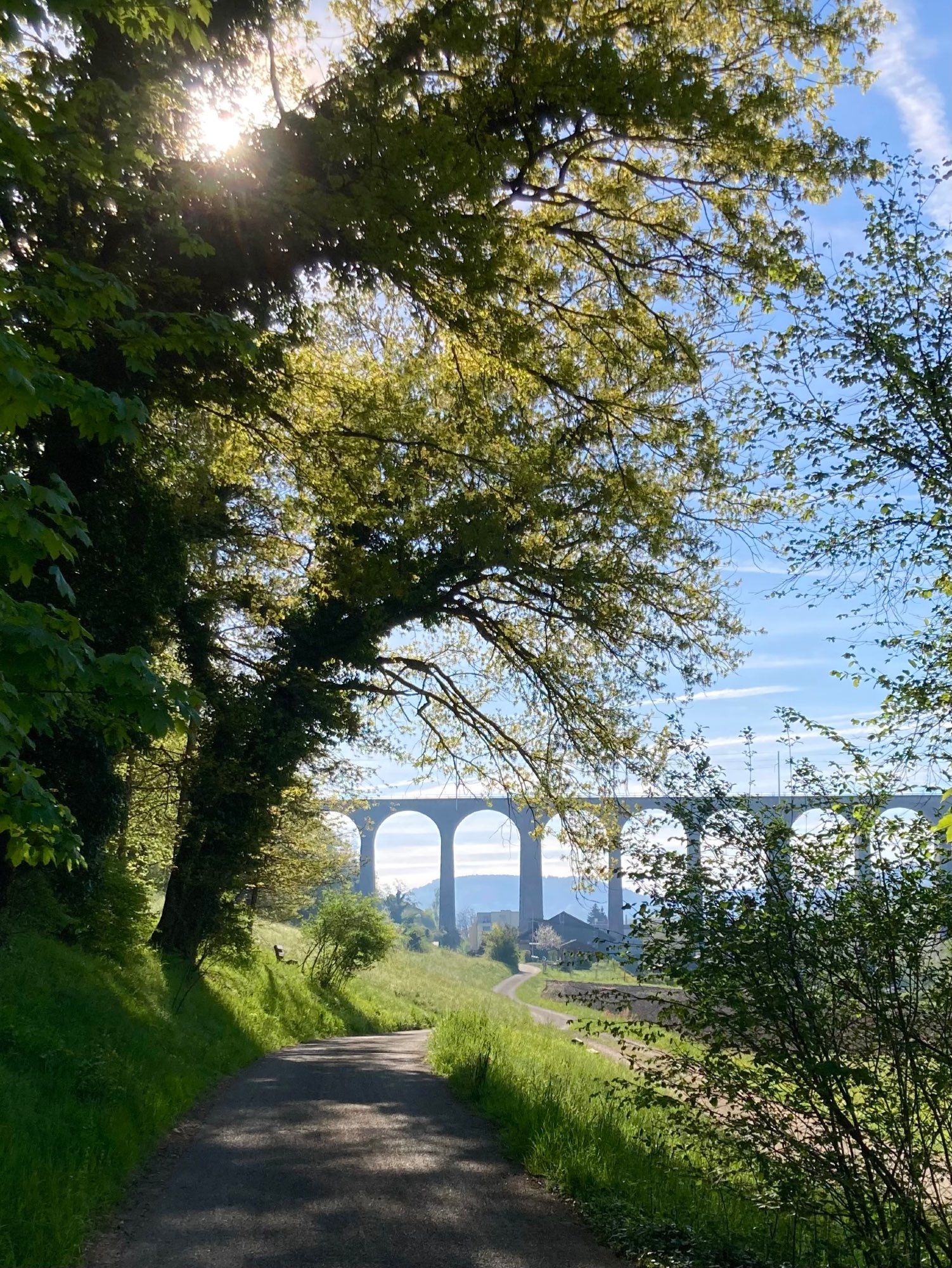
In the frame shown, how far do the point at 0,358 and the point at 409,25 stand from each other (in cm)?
704

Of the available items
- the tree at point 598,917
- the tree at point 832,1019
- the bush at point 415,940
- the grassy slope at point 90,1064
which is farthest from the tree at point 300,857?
the tree at point 598,917

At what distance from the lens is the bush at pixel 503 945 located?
81.1 meters

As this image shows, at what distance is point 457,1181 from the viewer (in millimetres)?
5887

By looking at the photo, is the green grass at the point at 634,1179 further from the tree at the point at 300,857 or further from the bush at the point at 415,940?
the bush at the point at 415,940

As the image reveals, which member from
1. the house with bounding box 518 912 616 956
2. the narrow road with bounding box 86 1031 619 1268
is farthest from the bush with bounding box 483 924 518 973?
the narrow road with bounding box 86 1031 619 1268

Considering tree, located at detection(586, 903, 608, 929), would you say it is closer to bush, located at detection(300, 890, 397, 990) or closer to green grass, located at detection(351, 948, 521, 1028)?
green grass, located at detection(351, 948, 521, 1028)

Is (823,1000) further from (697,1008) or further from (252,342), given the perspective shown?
(252,342)

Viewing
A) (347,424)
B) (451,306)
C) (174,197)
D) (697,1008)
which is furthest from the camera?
(347,424)

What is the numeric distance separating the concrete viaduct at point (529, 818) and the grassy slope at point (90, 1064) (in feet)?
11.5

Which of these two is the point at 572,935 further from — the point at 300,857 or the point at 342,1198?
the point at 342,1198

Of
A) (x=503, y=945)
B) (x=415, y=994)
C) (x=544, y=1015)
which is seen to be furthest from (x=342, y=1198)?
(x=503, y=945)

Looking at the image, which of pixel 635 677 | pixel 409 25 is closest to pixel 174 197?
pixel 409 25

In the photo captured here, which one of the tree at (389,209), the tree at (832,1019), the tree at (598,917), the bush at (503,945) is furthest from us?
the tree at (598,917)

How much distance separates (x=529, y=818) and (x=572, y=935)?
93899mm
